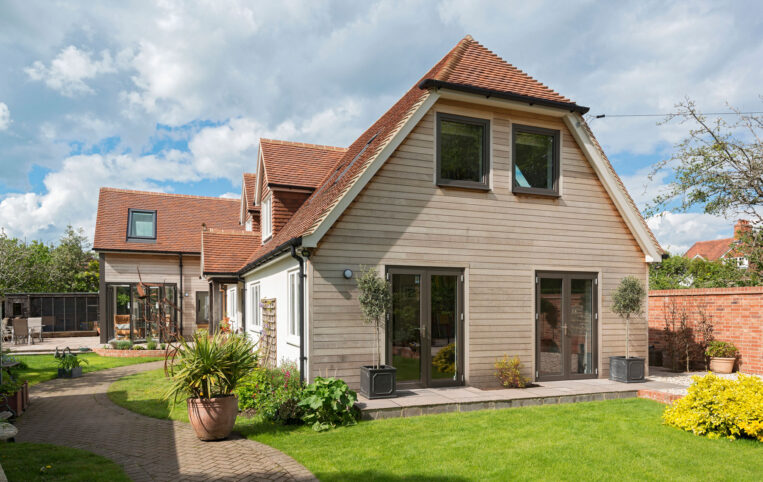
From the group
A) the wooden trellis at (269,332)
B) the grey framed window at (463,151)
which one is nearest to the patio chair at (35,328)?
the wooden trellis at (269,332)

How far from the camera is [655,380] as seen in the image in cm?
1134

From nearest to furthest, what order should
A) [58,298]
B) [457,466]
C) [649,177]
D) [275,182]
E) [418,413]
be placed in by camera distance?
[457,466]
[418,413]
[275,182]
[649,177]
[58,298]

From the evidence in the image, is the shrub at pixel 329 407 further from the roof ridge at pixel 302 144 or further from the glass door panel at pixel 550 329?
the roof ridge at pixel 302 144

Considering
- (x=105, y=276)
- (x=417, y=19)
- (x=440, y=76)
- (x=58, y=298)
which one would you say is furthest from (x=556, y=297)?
(x=58, y=298)

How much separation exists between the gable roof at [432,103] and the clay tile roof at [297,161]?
3.95 metres

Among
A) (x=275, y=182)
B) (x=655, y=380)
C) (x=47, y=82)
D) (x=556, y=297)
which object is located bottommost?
(x=655, y=380)

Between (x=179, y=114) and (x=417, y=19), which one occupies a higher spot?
(x=417, y=19)

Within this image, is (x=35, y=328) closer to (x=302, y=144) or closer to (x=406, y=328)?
(x=302, y=144)

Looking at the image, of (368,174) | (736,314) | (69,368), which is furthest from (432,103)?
(69,368)

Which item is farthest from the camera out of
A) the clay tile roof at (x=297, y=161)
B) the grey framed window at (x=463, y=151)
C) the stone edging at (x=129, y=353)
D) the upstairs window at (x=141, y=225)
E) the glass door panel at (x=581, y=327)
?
the upstairs window at (x=141, y=225)

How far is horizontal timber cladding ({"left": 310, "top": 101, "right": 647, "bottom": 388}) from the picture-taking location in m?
9.30

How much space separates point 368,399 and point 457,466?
295 centimetres

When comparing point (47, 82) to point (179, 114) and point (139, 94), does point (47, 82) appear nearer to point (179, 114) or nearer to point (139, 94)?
point (139, 94)

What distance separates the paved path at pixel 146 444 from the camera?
601 cm
